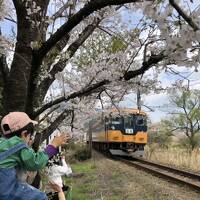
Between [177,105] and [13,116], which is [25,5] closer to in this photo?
[13,116]

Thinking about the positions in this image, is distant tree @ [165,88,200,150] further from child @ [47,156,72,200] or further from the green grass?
child @ [47,156,72,200]

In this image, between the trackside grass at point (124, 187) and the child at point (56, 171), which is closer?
the child at point (56, 171)

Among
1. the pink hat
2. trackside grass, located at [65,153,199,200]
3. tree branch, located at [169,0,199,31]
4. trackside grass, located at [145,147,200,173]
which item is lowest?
trackside grass, located at [65,153,199,200]

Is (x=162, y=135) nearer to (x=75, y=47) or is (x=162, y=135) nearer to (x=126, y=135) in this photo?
(x=126, y=135)

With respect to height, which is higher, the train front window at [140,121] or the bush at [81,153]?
the train front window at [140,121]

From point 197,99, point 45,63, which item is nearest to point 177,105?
point 197,99

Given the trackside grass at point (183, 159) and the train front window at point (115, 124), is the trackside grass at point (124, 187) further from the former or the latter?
the train front window at point (115, 124)

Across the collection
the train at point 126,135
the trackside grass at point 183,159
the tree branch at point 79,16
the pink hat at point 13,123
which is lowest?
the pink hat at point 13,123

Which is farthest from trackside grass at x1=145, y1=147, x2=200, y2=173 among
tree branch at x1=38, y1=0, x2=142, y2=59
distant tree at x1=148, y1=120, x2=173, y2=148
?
tree branch at x1=38, y1=0, x2=142, y2=59

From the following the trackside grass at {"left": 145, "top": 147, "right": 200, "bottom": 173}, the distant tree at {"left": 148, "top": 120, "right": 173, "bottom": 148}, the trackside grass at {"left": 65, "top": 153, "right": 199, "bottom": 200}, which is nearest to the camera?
the trackside grass at {"left": 65, "top": 153, "right": 199, "bottom": 200}

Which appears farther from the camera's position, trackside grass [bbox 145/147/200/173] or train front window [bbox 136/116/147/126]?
train front window [bbox 136/116/147/126]

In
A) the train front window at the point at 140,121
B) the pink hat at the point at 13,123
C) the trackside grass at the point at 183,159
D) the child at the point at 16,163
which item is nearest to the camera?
the child at the point at 16,163

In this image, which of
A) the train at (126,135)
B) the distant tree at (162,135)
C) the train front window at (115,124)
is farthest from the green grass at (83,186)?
the distant tree at (162,135)

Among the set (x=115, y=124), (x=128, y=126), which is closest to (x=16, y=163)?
(x=115, y=124)
